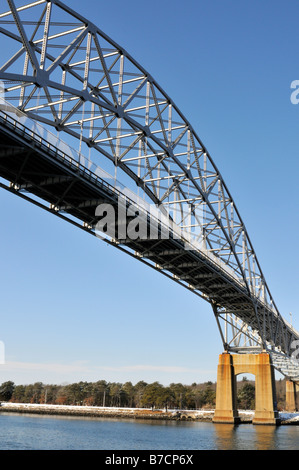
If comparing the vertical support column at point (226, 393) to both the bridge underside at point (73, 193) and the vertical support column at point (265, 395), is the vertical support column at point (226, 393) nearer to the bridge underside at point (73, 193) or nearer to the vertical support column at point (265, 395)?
the vertical support column at point (265, 395)

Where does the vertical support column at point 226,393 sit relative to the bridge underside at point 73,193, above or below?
below

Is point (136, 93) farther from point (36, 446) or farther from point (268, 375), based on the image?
point (268, 375)

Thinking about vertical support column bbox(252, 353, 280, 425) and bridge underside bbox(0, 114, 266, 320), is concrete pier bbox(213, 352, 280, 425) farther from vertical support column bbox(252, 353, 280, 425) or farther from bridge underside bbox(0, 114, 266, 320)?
bridge underside bbox(0, 114, 266, 320)

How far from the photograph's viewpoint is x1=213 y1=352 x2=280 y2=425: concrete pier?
6266 cm

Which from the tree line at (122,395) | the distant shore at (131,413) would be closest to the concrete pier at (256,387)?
the distant shore at (131,413)

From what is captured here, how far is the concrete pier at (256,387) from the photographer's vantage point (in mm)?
62656

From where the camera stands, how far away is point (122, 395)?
135875 mm

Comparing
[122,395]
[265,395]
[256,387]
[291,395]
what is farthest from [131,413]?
[265,395]

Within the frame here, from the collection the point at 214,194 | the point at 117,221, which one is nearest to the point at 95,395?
the point at 214,194

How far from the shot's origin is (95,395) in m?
135

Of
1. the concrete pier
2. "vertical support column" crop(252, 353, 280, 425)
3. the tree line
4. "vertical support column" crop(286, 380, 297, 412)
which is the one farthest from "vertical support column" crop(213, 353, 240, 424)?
"vertical support column" crop(286, 380, 297, 412)

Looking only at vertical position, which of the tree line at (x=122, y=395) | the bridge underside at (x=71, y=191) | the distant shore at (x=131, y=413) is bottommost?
the distant shore at (x=131, y=413)

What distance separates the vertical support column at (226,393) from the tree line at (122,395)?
45.2 metres

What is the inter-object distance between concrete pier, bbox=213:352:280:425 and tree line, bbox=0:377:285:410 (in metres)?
45.4
